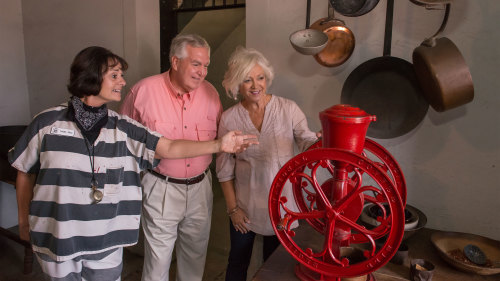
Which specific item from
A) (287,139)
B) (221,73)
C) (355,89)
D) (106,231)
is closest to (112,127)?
(106,231)

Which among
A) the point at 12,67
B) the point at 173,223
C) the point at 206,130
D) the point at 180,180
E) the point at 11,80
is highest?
the point at 12,67

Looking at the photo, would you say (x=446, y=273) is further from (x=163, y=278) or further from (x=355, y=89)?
(x=163, y=278)

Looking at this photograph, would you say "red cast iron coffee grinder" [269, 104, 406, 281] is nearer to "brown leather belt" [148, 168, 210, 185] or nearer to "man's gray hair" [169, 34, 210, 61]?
"brown leather belt" [148, 168, 210, 185]

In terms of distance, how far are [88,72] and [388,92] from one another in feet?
4.69

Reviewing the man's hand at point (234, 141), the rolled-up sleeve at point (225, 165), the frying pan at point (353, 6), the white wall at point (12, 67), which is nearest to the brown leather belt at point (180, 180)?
the rolled-up sleeve at point (225, 165)

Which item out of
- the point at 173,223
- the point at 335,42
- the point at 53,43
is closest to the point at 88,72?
the point at 173,223

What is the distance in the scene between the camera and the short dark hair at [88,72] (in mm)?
1474

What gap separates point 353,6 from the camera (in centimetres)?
176

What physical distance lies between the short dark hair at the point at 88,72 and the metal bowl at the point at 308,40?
3.08 feet

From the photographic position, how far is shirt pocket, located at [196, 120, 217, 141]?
1.95 metres

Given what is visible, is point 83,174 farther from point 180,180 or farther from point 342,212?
point 342,212

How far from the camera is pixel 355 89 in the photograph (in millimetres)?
1913

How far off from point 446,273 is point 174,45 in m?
1.62

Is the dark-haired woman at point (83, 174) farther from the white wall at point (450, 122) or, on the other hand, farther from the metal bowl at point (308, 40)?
the white wall at point (450, 122)
